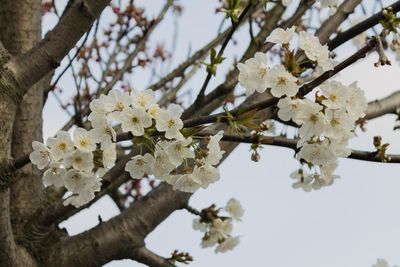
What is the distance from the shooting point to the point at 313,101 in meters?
1.67

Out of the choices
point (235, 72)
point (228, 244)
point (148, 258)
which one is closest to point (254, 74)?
point (235, 72)

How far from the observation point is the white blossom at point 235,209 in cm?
296

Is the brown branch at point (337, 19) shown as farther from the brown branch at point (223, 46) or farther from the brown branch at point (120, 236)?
the brown branch at point (120, 236)

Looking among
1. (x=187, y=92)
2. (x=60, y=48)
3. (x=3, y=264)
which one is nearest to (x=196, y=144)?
(x=60, y=48)

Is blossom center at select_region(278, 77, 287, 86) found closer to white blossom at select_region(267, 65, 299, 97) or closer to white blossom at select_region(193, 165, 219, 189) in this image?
white blossom at select_region(267, 65, 299, 97)

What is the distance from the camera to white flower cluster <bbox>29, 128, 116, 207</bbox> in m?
1.75

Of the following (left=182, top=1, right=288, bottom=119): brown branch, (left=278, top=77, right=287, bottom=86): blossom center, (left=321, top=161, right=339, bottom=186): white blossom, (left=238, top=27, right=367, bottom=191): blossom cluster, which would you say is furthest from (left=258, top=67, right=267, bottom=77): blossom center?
(left=182, top=1, right=288, bottom=119): brown branch

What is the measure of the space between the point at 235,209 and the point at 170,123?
1362 mm

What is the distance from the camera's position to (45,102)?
3037mm

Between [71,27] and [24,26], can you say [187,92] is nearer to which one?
[24,26]

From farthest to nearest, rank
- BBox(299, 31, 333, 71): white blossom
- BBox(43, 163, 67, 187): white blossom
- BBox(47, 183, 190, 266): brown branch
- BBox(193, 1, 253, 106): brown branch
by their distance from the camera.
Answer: BBox(47, 183, 190, 266): brown branch, BBox(193, 1, 253, 106): brown branch, BBox(43, 163, 67, 187): white blossom, BBox(299, 31, 333, 71): white blossom

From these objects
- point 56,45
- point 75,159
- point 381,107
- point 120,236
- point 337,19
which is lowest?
point 75,159

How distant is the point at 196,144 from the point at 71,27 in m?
0.61

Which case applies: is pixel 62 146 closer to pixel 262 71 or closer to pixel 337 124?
pixel 262 71
